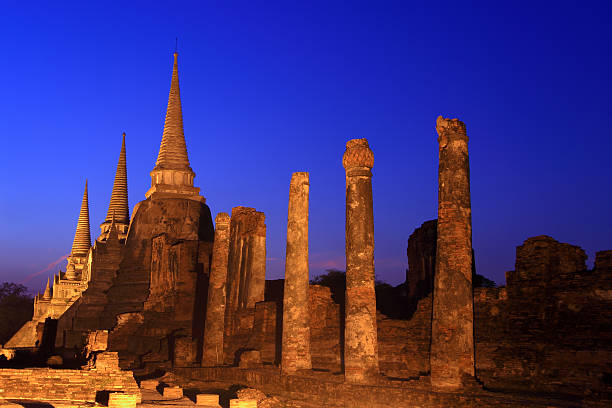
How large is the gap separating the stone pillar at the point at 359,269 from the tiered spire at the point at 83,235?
55509 millimetres

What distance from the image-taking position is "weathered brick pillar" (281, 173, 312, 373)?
18219 mm

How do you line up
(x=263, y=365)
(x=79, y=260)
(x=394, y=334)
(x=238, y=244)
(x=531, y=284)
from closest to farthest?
1. (x=531, y=284)
2. (x=394, y=334)
3. (x=263, y=365)
4. (x=238, y=244)
5. (x=79, y=260)

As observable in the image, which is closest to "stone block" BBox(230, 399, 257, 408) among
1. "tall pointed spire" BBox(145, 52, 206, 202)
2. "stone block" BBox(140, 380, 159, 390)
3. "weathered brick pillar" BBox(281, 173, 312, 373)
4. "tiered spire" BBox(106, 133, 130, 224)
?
"weathered brick pillar" BBox(281, 173, 312, 373)

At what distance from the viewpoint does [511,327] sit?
15438 millimetres

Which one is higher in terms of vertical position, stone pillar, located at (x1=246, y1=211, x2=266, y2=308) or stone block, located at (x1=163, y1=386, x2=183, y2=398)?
stone pillar, located at (x1=246, y1=211, x2=266, y2=308)

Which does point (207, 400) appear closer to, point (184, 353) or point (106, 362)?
point (106, 362)

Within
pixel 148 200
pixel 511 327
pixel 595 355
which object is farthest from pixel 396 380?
pixel 148 200

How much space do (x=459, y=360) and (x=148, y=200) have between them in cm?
3790

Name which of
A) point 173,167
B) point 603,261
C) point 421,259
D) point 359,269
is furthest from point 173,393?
point 173,167

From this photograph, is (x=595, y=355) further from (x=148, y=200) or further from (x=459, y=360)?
(x=148, y=200)

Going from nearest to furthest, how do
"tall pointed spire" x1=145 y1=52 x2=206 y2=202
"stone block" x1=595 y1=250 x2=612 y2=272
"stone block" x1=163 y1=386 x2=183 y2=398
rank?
"stone block" x1=595 y1=250 x2=612 y2=272
"stone block" x1=163 y1=386 x2=183 y2=398
"tall pointed spire" x1=145 y1=52 x2=206 y2=202

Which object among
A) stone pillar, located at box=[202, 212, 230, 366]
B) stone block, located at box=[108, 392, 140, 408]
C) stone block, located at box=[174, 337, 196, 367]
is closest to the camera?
stone block, located at box=[108, 392, 140, 408]

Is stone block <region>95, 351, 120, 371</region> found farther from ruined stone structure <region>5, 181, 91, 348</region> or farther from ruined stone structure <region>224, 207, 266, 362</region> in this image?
ruined stone structure <region>5, 181, 91, 348</region>

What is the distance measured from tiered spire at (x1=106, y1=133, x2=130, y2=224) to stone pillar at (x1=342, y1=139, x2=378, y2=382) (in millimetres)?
50160
